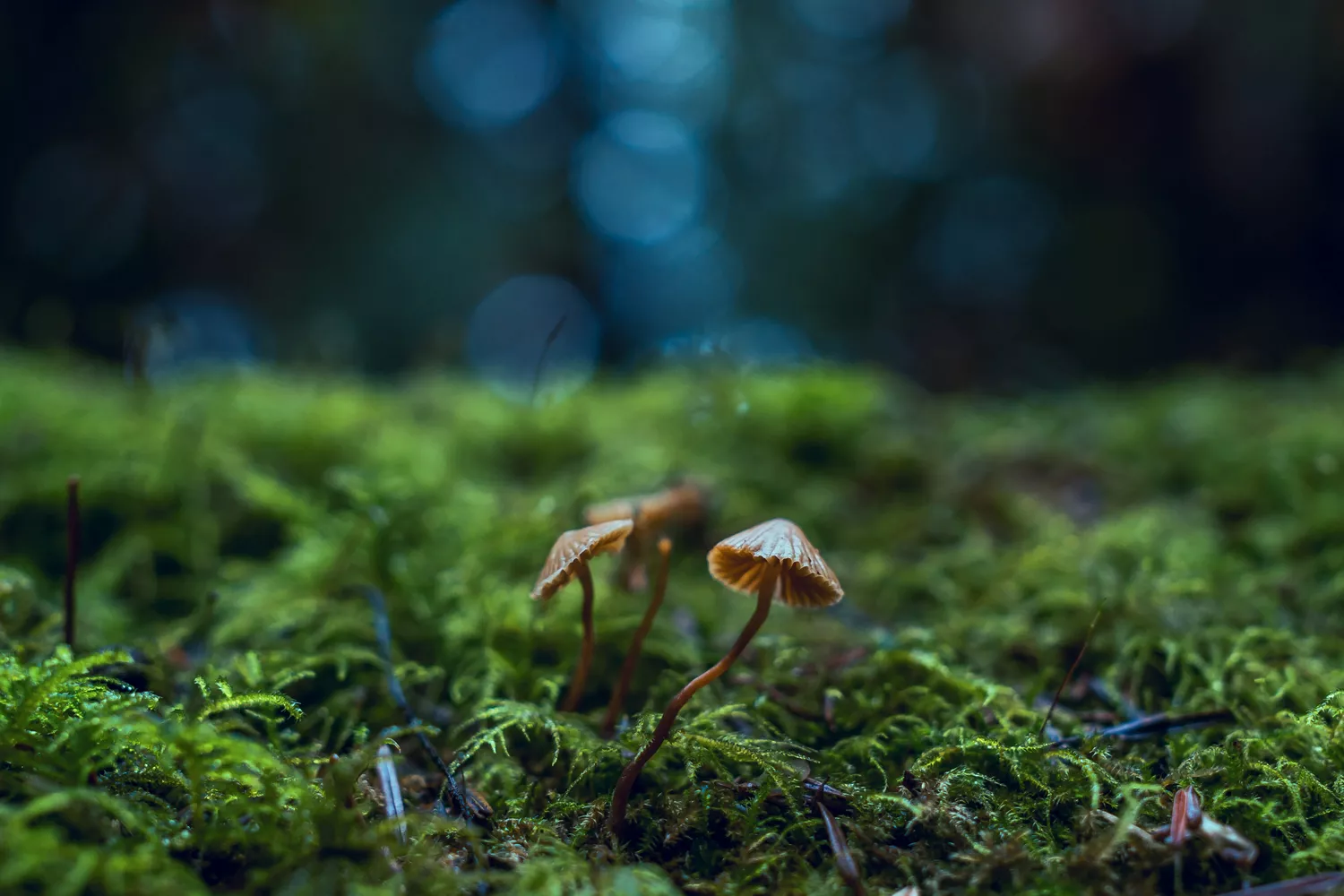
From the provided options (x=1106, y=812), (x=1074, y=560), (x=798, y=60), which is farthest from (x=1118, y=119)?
(x=1106, y=812)

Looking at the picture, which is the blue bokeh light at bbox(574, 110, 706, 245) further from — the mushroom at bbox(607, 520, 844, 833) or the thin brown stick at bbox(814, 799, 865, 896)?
the thin brown stick at bbox(814, 799, 865, 896)

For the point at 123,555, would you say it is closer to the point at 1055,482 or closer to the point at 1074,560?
the point at 1074,560

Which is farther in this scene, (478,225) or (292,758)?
(478,225)

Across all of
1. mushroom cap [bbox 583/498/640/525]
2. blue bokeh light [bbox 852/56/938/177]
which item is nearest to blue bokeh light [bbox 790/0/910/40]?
blue bokeh light [bbox 852/56/938/177]

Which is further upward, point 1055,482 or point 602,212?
point 602,212

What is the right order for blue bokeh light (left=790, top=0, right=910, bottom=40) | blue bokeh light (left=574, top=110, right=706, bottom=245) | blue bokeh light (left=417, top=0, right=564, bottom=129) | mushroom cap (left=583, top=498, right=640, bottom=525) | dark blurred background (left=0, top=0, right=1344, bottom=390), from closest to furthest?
mushroom cap (left=583, top=498, right=640, bottom=525) < dark blurred background (left=0, top=0, right=1344, bottom=390) < blue bokeh light (left=790, top=0, right=910, bottom=40) < blue bokeh light (left=417, top=0, right=564, bottom=129) < blue bokeh light (left=574, top=110, right=706, bottom=245)

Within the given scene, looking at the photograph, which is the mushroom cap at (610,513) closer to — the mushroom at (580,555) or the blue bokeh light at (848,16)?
the mushroom at (580,555)

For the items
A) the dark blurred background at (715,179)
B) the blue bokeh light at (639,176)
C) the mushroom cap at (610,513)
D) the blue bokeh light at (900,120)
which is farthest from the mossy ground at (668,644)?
the blue bokeh light at (639,176)
